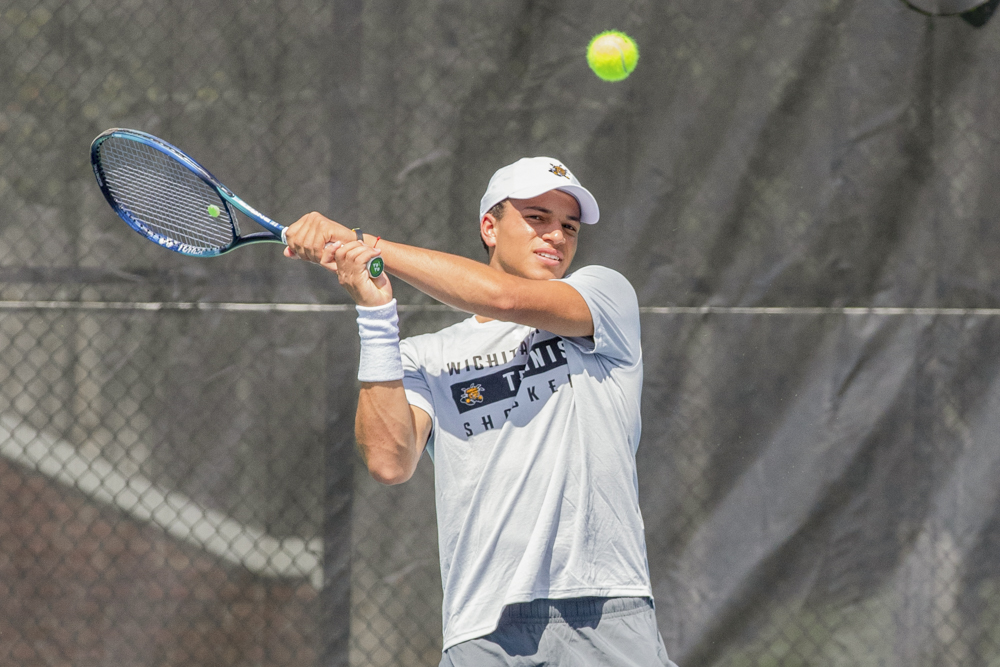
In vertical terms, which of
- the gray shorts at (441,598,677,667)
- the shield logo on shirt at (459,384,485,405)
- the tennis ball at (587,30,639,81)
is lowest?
the gray shorts at (441,598,677,667)

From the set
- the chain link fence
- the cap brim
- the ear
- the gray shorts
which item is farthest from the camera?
the chain link fence

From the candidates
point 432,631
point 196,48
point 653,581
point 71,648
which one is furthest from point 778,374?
point 71,648

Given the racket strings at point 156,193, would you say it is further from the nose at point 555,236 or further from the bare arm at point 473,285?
the nose at point 555,236

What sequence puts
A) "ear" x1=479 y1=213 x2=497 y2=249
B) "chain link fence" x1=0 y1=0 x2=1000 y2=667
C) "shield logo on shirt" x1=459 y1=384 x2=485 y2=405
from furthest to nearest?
"chain link fence" x1=0 y1=0 x2=1000 y2=667
"ear" x1=479 y1=213 x2=497 y2=249
"shield logo on shirt" x1=459 y1=384 x2=485 y2=405

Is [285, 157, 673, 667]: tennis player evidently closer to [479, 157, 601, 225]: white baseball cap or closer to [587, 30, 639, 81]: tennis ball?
[479, 157, 601, 225]: white baseball cap

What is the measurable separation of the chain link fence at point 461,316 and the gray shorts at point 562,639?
131cm

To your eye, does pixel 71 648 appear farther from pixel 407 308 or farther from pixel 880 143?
pixel 880 143

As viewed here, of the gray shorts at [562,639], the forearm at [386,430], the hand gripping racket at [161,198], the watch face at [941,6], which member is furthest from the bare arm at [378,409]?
the watch face at [941,6]

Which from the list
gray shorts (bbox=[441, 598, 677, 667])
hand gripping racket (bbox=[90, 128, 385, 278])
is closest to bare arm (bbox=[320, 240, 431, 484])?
gray shorts (bbox=[441, 598, 677, 667])

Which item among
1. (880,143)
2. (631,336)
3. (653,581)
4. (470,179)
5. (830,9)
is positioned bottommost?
(653,581)

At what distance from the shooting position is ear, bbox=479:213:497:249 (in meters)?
2.16

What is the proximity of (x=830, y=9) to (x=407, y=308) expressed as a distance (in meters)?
1.75

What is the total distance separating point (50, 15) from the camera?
10.1ft

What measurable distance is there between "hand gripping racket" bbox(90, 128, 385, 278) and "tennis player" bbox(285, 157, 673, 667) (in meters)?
0.58
